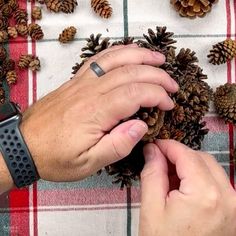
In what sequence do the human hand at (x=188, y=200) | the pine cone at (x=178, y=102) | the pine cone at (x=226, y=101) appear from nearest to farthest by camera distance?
the human hand at (x=188, y=200)
the pine cone at (x=178, y=102)
the pine cone at (x=226, y=101)

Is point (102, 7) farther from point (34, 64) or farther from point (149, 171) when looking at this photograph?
point (149, 171)

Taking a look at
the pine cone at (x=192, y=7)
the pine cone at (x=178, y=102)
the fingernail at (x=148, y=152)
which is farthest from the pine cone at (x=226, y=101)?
the fingernail at (x=148, y=152)

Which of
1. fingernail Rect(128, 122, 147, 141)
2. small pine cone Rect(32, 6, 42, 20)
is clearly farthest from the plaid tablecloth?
fingernail Rect(128, 122, 147, 141)

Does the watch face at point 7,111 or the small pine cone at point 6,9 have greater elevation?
the small pine cone at point 6,9

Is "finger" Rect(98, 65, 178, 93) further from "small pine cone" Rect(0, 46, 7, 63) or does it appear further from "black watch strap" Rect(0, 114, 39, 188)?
"small pine cone" Rect(0, 46, 7, 63)

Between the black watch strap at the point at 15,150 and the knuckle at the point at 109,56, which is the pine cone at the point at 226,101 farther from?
the black watch strap at the point at 15,150

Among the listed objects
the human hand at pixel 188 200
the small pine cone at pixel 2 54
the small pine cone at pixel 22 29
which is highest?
the small pine cone at pixel 22 29
